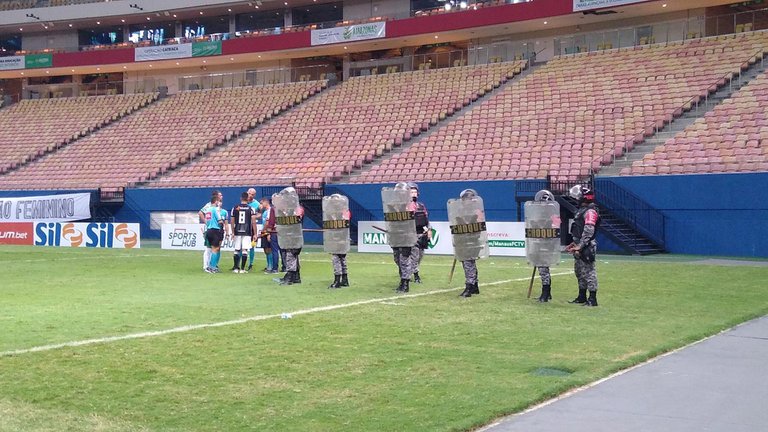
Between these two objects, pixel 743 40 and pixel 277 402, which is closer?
pixel 277 402

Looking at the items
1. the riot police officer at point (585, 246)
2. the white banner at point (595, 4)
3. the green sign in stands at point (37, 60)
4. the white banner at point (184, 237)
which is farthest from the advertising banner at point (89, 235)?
the green sign in stands at point (37, 60)

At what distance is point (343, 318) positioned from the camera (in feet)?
39.1

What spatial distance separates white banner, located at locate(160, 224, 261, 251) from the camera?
3050 centimetres

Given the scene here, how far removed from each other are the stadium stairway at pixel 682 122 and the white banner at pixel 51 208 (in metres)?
23.1

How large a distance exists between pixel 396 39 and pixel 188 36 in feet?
52.3

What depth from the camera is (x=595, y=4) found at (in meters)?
36.5

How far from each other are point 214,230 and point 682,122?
18.4 m

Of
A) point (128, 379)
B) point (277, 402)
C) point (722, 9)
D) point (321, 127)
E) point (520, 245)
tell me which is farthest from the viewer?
→ point (321, 127)

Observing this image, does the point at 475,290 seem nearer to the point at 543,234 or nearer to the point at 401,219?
the point at 543,234

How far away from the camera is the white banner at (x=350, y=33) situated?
1725 inches

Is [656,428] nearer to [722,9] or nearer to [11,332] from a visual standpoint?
[11,332]

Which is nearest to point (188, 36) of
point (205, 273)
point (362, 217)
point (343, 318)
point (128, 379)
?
point (362, 217)

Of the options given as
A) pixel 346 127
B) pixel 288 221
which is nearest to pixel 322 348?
pixel 288 221

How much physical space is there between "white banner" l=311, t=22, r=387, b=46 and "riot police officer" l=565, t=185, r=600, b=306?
31.6 meters
